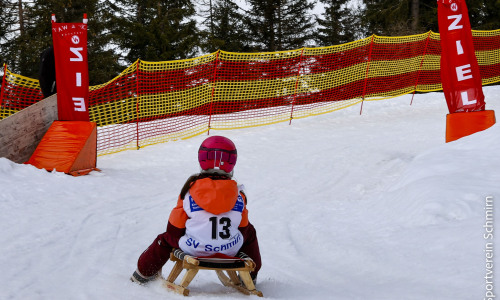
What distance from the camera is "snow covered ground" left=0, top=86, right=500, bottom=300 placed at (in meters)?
3.70

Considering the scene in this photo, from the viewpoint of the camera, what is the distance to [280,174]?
332 inches

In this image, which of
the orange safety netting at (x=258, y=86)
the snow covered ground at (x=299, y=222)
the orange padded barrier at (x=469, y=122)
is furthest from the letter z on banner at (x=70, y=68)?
the orange padded barrier at (x=469, y=122)

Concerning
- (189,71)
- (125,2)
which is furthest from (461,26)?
(125,2)

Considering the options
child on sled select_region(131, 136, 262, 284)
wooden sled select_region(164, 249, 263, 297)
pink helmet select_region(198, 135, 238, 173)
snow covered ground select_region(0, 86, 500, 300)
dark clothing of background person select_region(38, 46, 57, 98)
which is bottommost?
snow covered ground select_region(0, 86, 500, 300)

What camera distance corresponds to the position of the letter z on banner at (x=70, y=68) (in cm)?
796

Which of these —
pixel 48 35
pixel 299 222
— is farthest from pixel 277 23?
pixel 299 222

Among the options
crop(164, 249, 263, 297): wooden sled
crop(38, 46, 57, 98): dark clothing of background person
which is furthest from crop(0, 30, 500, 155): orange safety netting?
crop(164, 249, 263, 297): wooden sled

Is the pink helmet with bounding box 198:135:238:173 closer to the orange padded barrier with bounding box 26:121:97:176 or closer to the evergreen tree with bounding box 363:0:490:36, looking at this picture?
the orange padded barrier with bounding box 26:121:97:176

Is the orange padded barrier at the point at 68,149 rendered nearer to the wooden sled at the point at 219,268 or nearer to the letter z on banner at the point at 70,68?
the letter z on banner at the point at 70,68

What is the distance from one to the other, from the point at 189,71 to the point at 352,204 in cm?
729

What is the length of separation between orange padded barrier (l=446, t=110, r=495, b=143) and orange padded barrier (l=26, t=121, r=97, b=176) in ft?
19.7

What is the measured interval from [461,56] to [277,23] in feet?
68.2

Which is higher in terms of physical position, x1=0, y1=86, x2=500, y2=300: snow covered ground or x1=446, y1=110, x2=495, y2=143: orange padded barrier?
x1=446, y1=110, x2=495, y2=143: orange padded barrier

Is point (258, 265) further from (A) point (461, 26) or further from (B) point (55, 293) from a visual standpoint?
(A) point (461, 26)
